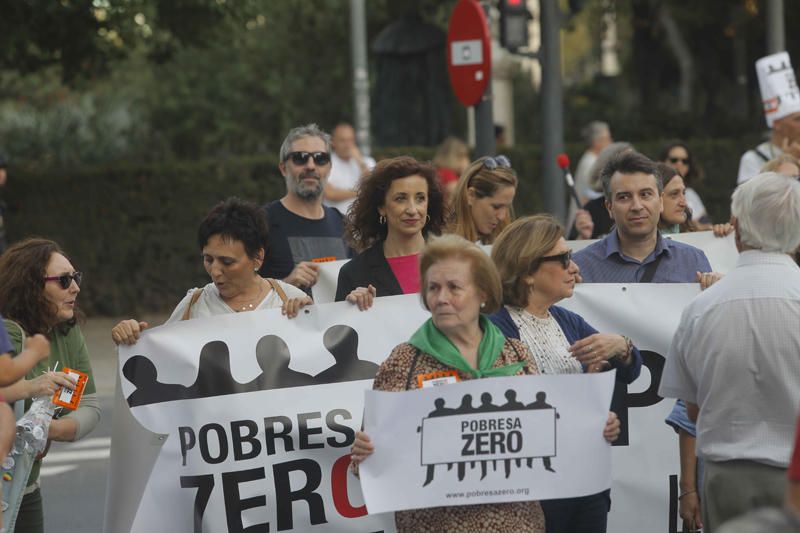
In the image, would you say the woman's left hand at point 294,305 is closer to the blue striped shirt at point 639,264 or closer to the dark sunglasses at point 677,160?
the blue striped shirt at point 639,264

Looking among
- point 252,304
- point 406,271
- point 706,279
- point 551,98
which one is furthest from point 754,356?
point 551,98

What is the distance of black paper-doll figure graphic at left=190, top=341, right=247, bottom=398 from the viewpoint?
6.04 metres

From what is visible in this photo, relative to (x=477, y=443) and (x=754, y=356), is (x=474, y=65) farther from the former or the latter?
(x=754, y=356)

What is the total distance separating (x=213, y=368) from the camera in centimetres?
607

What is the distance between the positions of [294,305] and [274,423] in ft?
1.68

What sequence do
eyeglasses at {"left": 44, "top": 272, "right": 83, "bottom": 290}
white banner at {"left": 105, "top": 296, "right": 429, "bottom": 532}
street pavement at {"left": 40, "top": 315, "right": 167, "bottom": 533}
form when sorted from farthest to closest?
street pavement at {"left": 40, "top": 315, "right": 167, "bottom": 533}
white banner at {"left": 105, "top": 296, "right": 429, "bottom": 532}
eyeglasses at {"left": 44, "top": 272, "right": 83, "bottom": 290}

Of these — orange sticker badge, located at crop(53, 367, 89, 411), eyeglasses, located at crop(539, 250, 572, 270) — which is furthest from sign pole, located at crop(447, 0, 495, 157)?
orange sticker badge, located at crop(53, 367, 89, 411)

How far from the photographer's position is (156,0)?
1592 centimetres

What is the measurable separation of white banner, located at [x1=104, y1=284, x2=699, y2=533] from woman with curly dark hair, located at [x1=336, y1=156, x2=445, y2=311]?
0.19 metres

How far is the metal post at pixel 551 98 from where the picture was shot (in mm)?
14055

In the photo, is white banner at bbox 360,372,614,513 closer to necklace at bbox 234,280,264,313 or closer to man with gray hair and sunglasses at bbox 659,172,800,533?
man with gray hair and sunglasses at bbox 659,172,800,533

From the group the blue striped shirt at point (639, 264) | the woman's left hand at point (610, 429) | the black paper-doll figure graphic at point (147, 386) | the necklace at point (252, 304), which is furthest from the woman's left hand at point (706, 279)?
the black paper-doll figure graphic at point (147, 386)

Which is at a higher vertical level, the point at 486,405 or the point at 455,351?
the point at 455,351

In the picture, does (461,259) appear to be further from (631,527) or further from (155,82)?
(155,82)
